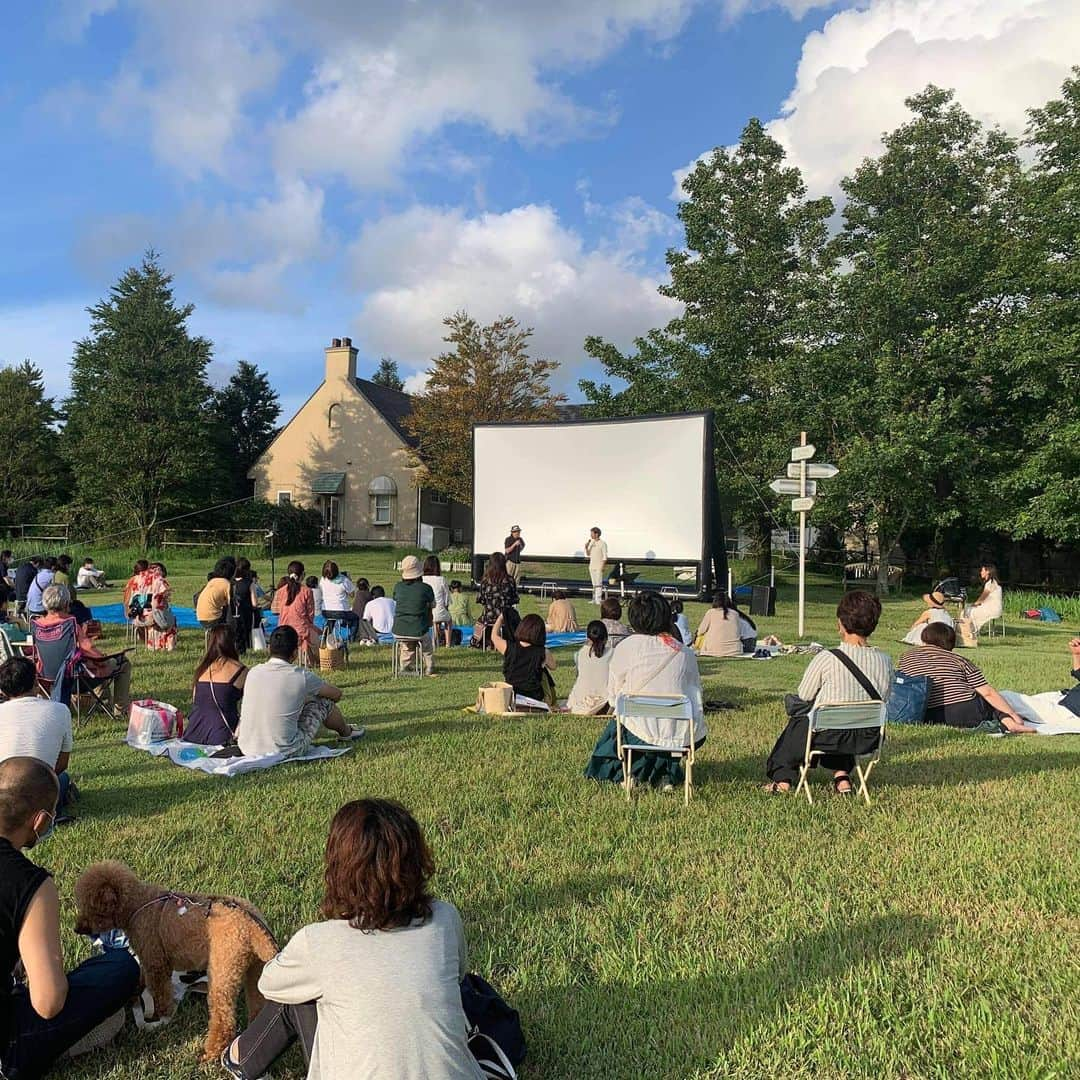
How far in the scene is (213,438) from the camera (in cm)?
3959

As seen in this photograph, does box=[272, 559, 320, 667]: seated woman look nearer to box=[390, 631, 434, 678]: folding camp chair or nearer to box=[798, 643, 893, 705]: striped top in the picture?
box=[390, 631, 434, 678]: folding camp chair

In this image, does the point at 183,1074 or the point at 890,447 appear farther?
the point at 890,447

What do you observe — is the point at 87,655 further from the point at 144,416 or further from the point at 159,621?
the point at 144,416

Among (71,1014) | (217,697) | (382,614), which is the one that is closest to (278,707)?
(217,697)

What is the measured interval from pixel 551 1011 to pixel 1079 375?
23.2 metres

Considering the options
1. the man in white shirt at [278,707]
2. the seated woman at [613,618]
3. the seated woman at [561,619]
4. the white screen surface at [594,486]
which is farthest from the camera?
the white screen surface at [594,486]

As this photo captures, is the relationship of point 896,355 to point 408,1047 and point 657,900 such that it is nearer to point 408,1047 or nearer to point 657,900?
point 657,900

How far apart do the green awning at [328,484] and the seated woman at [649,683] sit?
31.8 metres

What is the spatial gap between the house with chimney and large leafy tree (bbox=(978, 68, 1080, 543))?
2028 cm

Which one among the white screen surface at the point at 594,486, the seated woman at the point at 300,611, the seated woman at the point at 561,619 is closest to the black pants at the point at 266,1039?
the seated woman at the point at 300,611

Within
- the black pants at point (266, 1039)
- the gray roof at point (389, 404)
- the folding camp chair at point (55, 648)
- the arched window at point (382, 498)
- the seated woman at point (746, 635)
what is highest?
the gray roof at point (389, 404)

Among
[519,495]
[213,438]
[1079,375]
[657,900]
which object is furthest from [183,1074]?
[213,438]

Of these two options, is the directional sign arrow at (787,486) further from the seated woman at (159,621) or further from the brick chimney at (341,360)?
the brick chimney at (341,360)

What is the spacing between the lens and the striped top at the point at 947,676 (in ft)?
23.0
